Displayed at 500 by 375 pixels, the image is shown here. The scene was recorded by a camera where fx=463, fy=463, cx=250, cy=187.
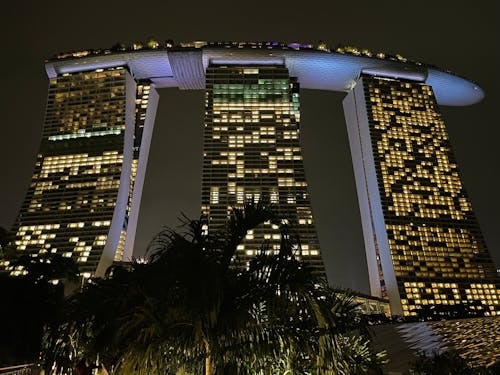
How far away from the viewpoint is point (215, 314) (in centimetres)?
522

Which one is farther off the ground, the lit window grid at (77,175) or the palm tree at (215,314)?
the lit window grid at (77,175)

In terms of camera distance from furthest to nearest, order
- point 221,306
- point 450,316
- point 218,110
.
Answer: point 218,110
point 450,316
point 221,306

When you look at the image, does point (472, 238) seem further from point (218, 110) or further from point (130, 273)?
point (130, 273)

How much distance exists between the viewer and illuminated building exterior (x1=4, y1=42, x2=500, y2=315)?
293 feet

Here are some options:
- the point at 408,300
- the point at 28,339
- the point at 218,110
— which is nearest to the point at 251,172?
the point at 218,110

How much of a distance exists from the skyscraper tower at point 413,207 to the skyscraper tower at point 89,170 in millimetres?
51929

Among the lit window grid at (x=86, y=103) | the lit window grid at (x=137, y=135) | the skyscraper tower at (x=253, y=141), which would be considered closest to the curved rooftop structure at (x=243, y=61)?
the skyscraper tower at (x=253, y=141)

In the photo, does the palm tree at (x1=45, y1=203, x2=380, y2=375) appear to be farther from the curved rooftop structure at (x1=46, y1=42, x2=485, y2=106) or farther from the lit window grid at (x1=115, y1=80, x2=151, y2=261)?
the curved rooftop structure at (x1=46, y1=42, x2=485, y2=106)

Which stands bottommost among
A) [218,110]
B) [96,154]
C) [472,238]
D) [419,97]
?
[472,238]

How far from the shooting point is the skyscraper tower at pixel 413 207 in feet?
293

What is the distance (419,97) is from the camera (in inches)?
4385

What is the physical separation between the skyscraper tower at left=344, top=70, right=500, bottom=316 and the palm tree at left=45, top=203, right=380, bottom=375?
86166mm

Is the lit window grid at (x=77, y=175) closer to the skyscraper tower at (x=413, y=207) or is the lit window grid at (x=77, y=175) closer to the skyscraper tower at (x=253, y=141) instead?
the skyscraper tower at (x=253, y=141)

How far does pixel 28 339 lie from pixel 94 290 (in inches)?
691
